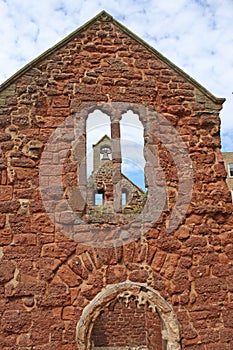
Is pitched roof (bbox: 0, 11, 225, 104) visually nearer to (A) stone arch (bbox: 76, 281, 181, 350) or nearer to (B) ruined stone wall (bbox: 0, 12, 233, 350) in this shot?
(B) ruined stone wall (bbox: 0, 12, 233, 350)

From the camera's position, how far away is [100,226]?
6.14 meters

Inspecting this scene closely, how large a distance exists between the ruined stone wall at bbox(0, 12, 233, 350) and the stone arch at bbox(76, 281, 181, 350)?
92mm

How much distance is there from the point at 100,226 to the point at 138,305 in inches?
55.2

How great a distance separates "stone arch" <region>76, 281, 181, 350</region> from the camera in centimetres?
558

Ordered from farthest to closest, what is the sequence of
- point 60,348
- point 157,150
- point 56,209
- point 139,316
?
point 139,316, point 157,150, point 56,209, point 60,348

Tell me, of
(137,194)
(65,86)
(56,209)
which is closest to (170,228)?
(56,209)

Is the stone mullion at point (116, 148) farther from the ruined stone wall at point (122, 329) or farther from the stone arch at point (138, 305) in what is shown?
the ruined stone wall at point (122, 329)

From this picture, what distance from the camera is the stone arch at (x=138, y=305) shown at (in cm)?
558

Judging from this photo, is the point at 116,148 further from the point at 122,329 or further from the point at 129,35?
the point at 122,329

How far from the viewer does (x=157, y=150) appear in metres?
6.71

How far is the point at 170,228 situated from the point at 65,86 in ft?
10.6

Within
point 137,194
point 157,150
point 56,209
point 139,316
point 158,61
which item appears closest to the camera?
point 56,209

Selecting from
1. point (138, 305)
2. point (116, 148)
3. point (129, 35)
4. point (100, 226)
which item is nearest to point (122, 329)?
point (138, 305)

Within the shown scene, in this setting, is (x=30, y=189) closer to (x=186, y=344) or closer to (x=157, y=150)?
(x=157, y=150)
